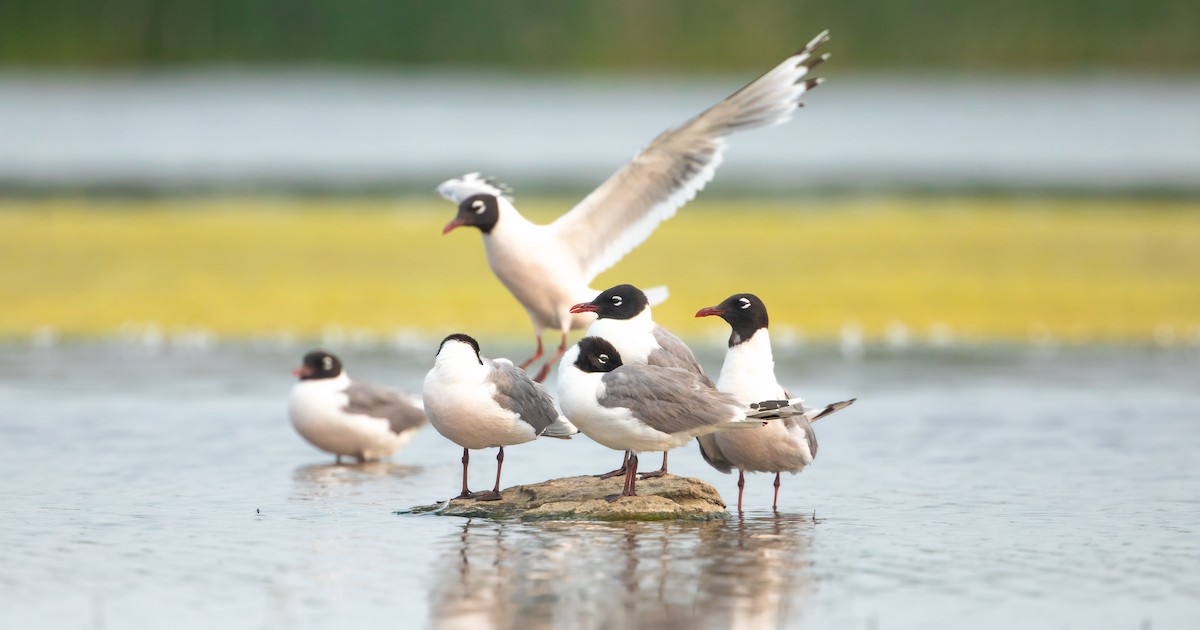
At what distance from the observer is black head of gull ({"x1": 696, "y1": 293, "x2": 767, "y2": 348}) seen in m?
8.91

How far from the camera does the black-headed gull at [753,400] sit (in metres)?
8.73

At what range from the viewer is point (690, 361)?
931cm

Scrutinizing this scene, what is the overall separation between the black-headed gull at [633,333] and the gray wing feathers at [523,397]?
0.43 metres

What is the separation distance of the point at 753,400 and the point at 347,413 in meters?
3.04

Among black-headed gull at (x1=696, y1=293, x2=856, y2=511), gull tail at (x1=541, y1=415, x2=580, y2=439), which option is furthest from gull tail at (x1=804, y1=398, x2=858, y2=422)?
gull tail at (x1=541, y1=415, x2=580, y2=439)

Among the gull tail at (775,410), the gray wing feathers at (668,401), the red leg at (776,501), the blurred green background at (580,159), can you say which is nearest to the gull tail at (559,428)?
the gray wing feathers at (668,401)

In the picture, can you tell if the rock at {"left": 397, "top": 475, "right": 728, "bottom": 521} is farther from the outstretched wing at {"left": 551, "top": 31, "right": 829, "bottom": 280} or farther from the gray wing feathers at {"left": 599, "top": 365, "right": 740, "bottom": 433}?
the outstretched wing at {"left": 551, "top": 31, "right": 829, "bottom": 280}

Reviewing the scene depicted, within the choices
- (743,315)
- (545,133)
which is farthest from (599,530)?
(545,133)

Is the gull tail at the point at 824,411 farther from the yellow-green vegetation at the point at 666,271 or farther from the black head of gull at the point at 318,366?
the yellow-green vegetation at the point at 666,271

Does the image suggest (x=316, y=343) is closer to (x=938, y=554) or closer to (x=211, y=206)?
(x=938, y=554)

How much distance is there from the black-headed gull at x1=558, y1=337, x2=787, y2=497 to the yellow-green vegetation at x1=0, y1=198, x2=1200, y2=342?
9.33 m

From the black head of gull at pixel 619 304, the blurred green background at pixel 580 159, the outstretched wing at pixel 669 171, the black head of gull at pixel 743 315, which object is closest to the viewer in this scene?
the black head of gull at pixel 743 315

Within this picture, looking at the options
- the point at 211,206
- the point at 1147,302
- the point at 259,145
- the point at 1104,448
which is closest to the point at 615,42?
the point at 259,145

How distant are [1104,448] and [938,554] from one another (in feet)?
12.4
